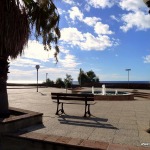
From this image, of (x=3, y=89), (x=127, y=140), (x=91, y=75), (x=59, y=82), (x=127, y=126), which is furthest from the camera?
(x=91, y=75)

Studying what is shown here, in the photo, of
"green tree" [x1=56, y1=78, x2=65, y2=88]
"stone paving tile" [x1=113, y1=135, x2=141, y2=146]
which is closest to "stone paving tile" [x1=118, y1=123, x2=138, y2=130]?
"stone paving tile" [x1=113, y1=135, x2=141, y2=146]

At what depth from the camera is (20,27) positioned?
8.57 metres

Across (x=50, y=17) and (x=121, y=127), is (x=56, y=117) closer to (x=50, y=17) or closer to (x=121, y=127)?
(x=121, y=127)

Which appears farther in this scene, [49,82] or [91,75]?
[91,75]

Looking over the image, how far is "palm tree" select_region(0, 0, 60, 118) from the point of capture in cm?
830

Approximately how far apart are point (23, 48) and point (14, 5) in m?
1.37

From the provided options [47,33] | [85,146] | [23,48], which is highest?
[47,33]

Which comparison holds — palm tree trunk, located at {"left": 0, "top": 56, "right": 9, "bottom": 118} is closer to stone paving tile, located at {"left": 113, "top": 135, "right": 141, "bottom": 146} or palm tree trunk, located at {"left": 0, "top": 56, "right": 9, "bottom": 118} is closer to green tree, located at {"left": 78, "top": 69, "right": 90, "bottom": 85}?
stone paving tile, located at {"left": 113, "top": 135, "right": 141, "bottom": 146}

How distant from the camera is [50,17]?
9.65m

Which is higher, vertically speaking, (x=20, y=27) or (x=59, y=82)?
(x=20, y=27)

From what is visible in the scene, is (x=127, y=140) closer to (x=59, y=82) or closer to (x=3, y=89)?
(x=3, y=89)

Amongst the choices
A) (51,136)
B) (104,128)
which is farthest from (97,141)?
(104,128)

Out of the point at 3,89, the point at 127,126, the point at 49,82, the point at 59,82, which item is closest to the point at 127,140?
the point at 127,126

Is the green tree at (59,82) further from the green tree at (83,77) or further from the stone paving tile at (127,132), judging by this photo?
the stone paving tile at (127,132)
